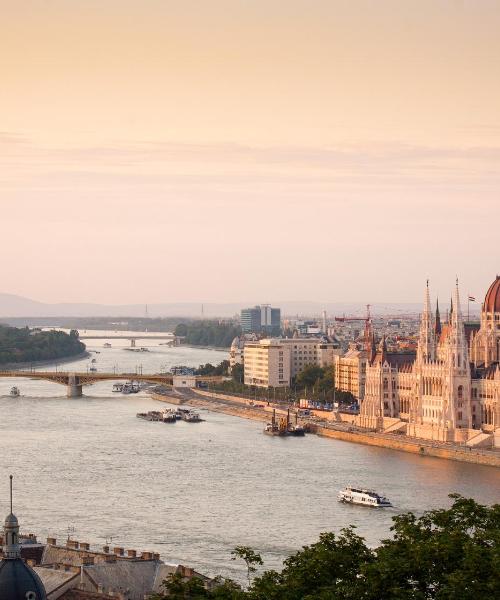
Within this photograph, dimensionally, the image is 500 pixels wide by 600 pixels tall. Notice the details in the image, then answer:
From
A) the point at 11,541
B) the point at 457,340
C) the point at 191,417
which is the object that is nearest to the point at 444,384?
the point at 457,340

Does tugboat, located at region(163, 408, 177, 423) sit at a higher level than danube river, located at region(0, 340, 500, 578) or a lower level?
higher

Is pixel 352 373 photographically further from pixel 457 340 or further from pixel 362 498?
pixel 362 498

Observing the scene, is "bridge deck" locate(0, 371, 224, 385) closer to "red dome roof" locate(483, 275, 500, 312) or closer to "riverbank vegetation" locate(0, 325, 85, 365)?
"red dome roof" locate(483, 275, 500, 312)

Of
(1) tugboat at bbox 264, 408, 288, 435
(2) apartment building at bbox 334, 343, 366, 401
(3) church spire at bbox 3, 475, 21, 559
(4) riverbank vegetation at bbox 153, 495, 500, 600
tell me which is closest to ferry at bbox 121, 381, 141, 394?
(2) apartment building at bbox 334, 343, 366, 401

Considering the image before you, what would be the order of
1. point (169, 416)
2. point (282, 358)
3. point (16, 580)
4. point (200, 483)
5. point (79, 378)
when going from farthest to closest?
point (282, 358)
point (79, 378)
point (169, 416)
point (200, 483)
point (16, 580)

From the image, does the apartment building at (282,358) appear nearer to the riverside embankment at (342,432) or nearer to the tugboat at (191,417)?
the riverside embankment at (342,432)

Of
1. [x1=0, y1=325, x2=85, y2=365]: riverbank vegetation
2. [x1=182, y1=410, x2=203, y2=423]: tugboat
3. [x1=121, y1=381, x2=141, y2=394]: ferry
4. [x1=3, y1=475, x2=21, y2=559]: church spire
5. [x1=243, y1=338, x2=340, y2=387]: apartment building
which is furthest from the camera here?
[x1=0, y1=325, x2=85, y2=365]: riverbank vegetation

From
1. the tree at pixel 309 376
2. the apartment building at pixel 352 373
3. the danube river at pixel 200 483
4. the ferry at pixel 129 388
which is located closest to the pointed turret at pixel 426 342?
the danube river at pixel 200 483
